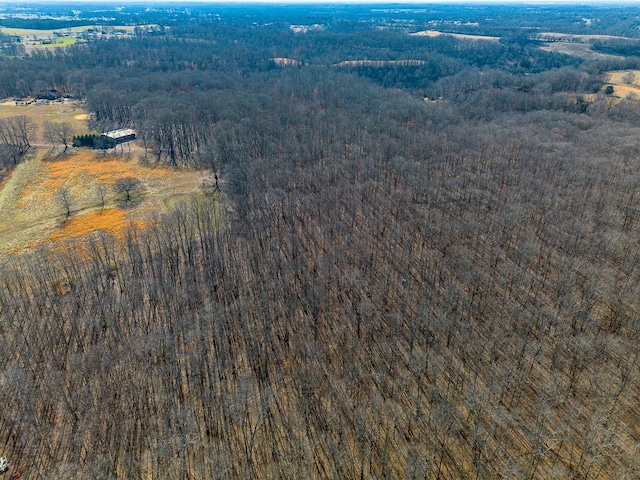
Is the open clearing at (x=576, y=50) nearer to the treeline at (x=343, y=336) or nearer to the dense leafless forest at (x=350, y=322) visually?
the dense leafless forest at (x=350, y=322)

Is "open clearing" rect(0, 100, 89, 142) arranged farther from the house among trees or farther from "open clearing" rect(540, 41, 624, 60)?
"open clearing" rect(540, 41, 624, 60)

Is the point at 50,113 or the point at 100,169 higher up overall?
the point at 50,113

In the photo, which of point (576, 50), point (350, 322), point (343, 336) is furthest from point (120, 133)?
point (576, 50)

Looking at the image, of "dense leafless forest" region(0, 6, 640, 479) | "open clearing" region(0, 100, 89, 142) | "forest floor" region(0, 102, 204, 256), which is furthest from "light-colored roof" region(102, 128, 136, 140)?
"dense leafless forest" region(0, 6, 640, 479)

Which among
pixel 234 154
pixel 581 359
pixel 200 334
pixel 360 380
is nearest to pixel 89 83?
pixel 234 154

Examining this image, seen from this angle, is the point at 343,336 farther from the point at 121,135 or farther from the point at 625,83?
the point at 625,83

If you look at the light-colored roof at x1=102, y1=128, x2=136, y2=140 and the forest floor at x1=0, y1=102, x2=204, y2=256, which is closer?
the forest floor at x1=0, y1=102, x2=204, y2=256

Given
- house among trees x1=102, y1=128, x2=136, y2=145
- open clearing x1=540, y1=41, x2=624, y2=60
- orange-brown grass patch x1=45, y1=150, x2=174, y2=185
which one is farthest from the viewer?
open clearing x1=540, y1=41, x2=624, y2=60

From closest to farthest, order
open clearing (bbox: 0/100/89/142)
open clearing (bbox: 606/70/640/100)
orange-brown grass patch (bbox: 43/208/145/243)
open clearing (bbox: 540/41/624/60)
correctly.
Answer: orange-brown grass patch (bbox: 43/208/145/243) → open clearing (bbox: 0/100/89/142) → open clearing (bbox: 606/70/640/100) → open clearing (bbox: 540/41/624/60)
